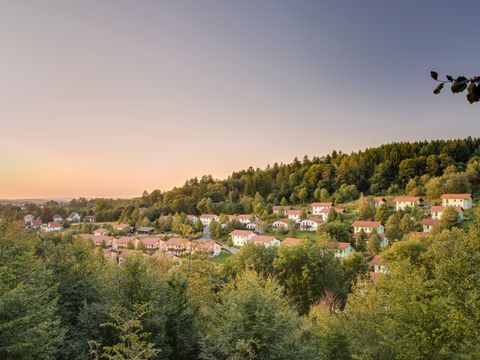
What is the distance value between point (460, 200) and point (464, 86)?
8196 cm

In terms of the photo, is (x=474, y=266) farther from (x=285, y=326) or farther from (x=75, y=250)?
(x=75, y=250)

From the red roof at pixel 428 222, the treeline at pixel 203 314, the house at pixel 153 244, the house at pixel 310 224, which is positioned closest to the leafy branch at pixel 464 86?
the treeline at pixel 203 314

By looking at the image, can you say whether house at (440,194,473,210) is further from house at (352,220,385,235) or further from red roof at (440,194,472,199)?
house at (352,220,385,235)

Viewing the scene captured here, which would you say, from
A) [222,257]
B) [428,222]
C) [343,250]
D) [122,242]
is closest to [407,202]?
[428,222]

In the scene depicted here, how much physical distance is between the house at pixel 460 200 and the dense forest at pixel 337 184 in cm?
431

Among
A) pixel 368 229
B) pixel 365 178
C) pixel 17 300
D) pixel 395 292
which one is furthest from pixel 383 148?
pixel 17 300

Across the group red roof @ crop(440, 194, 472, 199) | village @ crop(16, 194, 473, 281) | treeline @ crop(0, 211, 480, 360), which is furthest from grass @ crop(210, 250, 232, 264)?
red roof @ crop(440, 194, 472, 199)

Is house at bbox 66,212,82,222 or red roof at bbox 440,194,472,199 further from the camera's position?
house at bbox 66,212,82,222

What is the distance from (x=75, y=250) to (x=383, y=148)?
113 meters

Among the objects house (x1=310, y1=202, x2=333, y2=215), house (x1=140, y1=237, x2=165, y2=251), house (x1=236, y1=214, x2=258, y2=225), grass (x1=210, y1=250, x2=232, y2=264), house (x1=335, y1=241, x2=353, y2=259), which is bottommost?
grass (x1=210, y1=250, x2=232, y2=264)

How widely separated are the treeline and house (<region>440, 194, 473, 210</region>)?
6352cm

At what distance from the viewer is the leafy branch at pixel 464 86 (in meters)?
2.11

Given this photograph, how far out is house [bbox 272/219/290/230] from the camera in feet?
234

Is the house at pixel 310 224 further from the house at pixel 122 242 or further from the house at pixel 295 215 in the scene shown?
the house at pixel 122 242
